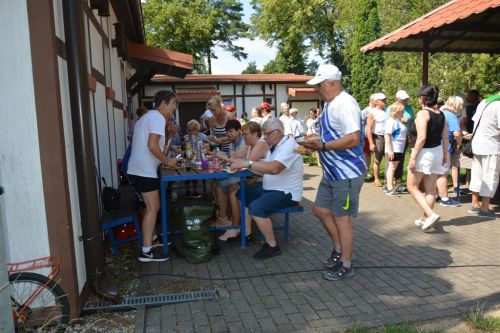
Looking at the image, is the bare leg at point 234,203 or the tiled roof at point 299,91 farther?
the tiled roof at point 299,91

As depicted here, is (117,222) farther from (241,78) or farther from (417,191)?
(241,78)

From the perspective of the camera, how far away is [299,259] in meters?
4.34

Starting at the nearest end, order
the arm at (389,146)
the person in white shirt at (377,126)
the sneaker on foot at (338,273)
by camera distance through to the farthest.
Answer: the sneaker on foot at (338,273), the arm at (389,146), the person in white shirt at (377,126)

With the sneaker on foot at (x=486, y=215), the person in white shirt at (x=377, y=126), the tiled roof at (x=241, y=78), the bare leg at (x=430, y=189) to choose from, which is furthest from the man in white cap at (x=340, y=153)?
the tiled roof at (x=241, y=78)

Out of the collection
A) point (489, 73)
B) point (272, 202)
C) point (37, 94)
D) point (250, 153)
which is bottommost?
point (272, 202)

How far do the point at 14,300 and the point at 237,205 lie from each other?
259 cm

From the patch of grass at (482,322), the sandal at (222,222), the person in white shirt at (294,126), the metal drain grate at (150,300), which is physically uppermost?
the person in white shirt at (294,126)

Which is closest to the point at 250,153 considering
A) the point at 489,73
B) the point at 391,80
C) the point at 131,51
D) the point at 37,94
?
the point at 37,94

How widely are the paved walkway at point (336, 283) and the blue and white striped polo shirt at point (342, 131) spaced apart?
1008mm

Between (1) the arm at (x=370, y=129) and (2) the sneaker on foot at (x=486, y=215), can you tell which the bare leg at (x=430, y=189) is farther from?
(1) the arm at (x=370, y=129)

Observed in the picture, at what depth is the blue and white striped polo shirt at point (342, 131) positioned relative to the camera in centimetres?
351

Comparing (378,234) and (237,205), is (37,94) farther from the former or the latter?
(378,234)

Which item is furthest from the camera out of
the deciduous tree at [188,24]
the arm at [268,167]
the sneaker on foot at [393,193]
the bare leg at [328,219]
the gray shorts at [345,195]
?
the deciduous tree at [188,24]

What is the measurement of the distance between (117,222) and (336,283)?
90.2 inches
